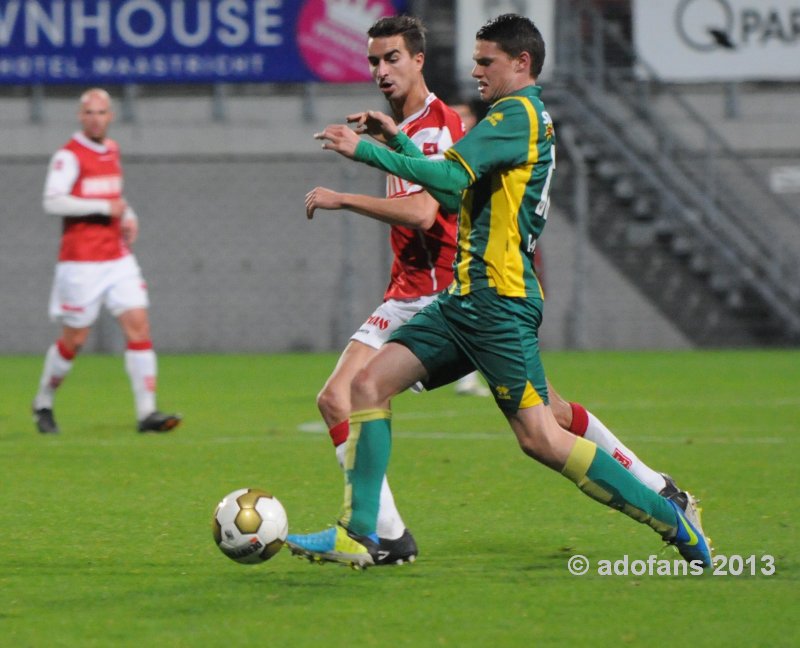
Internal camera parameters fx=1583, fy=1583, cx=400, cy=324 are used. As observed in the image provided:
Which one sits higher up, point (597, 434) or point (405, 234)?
point (405, 234)

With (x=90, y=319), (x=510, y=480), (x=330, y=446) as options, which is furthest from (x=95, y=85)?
(x=510, y=480)

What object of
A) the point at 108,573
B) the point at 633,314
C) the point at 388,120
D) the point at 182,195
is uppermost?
the point at 388,120

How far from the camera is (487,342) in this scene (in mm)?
5309

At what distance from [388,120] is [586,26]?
57.8ft

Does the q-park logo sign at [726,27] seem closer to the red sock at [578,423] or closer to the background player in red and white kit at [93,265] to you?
the background player in red and white kit at [93,265]

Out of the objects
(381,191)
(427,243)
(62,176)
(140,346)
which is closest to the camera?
(427,243)

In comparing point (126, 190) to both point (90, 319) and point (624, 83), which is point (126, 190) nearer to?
point (624, 83)

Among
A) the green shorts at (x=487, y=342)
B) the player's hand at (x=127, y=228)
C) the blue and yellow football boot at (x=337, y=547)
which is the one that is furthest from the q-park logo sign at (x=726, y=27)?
the blue and yellow football boot at (x=337, y=547)

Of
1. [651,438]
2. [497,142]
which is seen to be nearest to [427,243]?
[497,142]

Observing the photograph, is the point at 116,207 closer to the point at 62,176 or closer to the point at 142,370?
the point at 62,176

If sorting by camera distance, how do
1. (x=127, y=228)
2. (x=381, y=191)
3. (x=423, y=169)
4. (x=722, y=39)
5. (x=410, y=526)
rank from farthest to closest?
(x=381, y=191) → (x=722, y=39) → (x=127, y=228) → (x=410, y=526) → (x=423, y=169)

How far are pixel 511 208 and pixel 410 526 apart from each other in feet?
5.86

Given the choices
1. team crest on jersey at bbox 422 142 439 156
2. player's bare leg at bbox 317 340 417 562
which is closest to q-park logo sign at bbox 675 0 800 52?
team crest on jersey at bbox 422 142 439 156

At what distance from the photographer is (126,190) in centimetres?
2217
